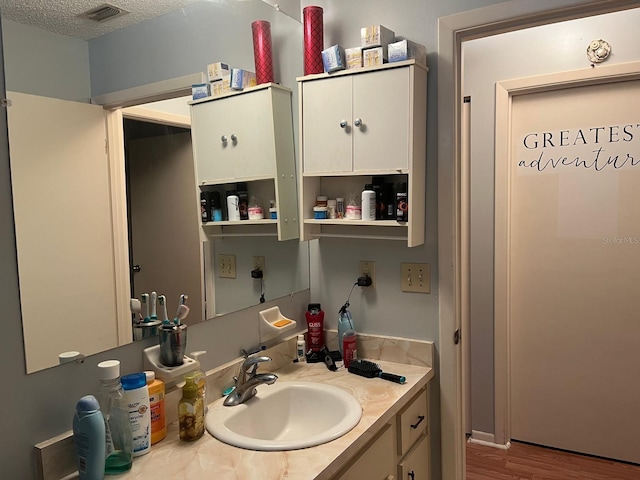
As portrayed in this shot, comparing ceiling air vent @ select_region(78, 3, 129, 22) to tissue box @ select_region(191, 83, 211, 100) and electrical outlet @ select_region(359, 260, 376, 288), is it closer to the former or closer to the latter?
tissue box @ select_region(191, 83, 211, 100)

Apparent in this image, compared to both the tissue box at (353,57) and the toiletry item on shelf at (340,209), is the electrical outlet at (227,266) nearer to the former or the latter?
the toiletry item on shelf at (340,209)

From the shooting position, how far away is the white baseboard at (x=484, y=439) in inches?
113

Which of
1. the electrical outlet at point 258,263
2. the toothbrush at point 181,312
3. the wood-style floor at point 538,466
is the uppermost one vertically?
the electrical outlet at point 258,263

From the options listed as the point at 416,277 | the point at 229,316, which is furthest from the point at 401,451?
the point at 229,316

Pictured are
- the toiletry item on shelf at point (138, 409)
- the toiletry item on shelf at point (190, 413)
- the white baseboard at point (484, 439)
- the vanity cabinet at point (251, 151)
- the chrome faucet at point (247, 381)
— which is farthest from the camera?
the white baseboard at point (484, 439)

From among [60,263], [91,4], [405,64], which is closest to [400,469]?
[60,263]

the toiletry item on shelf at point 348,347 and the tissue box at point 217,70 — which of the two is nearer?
the tissue box at point 217,70

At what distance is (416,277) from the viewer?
1.89 meters

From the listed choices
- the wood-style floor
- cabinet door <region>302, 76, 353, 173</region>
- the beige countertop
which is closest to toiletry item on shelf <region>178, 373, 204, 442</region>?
the beige countertop

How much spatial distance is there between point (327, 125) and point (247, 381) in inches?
35.9

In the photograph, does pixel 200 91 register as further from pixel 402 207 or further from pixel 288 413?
pixel 288 413

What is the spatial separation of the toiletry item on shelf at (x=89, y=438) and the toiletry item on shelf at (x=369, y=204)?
105 cm

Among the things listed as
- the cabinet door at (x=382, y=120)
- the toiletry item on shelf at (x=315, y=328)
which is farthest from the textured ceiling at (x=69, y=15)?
the toiletry item on shelf at (x=315, y=328)

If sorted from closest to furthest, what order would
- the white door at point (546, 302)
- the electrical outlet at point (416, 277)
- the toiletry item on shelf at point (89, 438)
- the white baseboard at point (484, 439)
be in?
1. the toiletry item on shelf at point (89, 438)
2. the electrical outlet at point (416, 277)
3. the white door at point (546, 302)
4. the white baseboard at point (484, 439)
